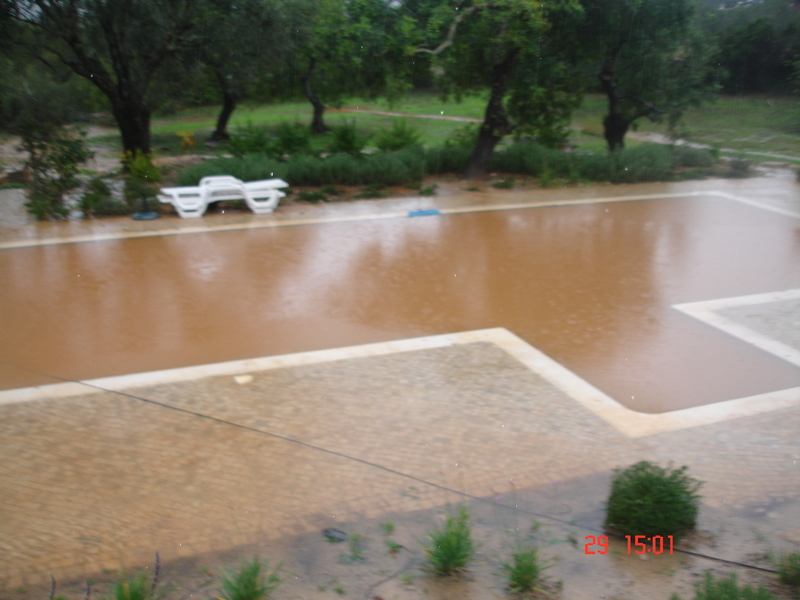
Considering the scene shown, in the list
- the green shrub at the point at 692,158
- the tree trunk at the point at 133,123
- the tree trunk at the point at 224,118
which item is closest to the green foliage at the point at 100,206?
the tree trunk at the point at 133,123

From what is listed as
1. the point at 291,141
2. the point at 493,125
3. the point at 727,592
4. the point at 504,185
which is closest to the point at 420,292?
the point at 727,592

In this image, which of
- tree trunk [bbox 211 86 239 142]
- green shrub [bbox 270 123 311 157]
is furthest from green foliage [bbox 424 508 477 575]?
tree trunk [bbox 211 86 239 142]

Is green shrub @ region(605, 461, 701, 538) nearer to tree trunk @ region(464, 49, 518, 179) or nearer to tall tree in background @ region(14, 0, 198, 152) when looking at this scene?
tree trunk @ region(464, 49, 518, 179)

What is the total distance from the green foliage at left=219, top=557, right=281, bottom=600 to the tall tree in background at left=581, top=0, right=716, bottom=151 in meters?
14.0

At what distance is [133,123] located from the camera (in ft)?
47.6

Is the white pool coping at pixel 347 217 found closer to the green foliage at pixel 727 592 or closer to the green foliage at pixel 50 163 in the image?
the green foliage at pixel 50 163

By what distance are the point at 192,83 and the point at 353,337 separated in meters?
11.1

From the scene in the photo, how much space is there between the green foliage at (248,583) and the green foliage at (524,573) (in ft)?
4.00

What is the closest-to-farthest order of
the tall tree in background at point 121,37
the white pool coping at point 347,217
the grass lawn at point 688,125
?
1. the white pool coping at point 347,217
2. the tall tree in background at point 121,37
3. the grass lawn at point 688,125

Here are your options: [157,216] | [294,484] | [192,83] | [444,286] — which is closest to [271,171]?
[157,216]

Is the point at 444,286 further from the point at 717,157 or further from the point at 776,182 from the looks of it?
the point at 717,157

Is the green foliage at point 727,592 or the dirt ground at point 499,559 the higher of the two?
the green foliage at point 727,592

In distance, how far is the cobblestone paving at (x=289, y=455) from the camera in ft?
13.5

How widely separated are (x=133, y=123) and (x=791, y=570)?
14421 mm
